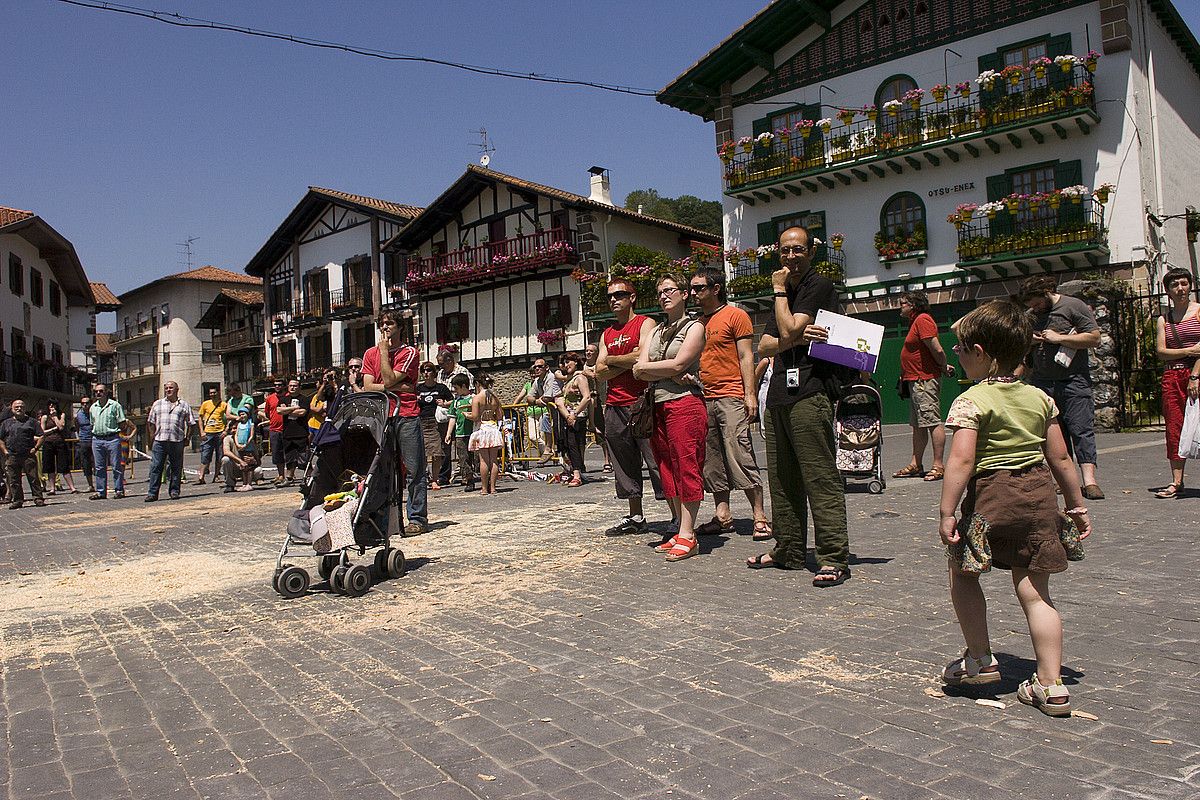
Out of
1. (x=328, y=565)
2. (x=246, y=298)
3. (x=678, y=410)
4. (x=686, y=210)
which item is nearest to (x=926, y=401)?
(x=678, y=410)

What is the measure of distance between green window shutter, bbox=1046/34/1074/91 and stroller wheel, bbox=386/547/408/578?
74.2ft

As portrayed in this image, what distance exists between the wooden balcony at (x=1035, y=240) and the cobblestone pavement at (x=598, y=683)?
1835 cm

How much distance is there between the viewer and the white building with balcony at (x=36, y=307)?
41719 mm

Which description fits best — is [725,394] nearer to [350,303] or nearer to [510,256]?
[510,256]

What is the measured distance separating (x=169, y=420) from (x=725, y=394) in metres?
12.0

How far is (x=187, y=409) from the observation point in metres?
16.7

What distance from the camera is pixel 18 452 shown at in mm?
16719

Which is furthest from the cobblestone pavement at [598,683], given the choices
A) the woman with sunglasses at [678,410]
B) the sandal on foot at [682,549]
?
the woman with sunglasses at [678,410]

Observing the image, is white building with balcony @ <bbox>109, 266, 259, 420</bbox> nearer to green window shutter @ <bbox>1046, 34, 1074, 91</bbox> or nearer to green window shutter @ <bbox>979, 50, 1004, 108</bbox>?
green window shutter @ <bbox>979, 50, 1004, 108</bbox>

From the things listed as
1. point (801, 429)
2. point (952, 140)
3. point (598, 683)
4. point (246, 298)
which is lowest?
point (598, 683)

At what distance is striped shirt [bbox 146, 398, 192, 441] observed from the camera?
16.0 metres

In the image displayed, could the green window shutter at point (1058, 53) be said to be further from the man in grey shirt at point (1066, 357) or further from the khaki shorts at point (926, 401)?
the man in grey shirt at point (1066, 357)

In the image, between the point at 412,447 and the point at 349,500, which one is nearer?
the point at 349,500

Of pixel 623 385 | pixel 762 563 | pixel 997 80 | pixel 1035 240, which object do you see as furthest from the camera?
pixel 997 80
